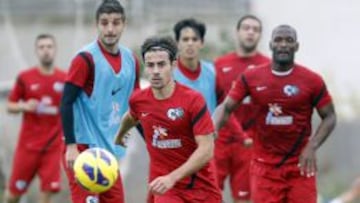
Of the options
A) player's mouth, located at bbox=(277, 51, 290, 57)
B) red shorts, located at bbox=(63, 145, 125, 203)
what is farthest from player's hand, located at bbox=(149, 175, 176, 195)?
player's mouth, located at bbox=(277, 51, 290, 57)

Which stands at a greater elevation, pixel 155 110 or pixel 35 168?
pixel 155 110

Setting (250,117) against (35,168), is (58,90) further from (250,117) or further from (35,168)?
(250,117)

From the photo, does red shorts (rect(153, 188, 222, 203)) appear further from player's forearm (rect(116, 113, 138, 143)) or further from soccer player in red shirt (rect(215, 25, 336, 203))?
soccer player in red shirt (rect(215, 25, 336, 203))

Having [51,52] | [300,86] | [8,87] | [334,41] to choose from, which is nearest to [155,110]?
[300,86]

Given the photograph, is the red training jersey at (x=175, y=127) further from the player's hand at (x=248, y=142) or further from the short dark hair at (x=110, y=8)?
the player's hand at (x=248, y=142)

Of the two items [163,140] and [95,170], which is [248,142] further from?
[95,170]

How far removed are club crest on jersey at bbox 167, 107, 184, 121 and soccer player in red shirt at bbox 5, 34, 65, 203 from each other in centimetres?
567

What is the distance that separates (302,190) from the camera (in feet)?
39.9

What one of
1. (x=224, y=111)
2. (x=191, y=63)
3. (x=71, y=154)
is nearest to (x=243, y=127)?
(x=191, y=63)

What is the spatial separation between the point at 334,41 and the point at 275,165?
1214cm

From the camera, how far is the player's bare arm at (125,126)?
1137cm

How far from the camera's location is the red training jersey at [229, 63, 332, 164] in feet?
39.9

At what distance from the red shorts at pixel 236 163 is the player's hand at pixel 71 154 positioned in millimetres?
3491

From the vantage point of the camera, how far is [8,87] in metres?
20.4
